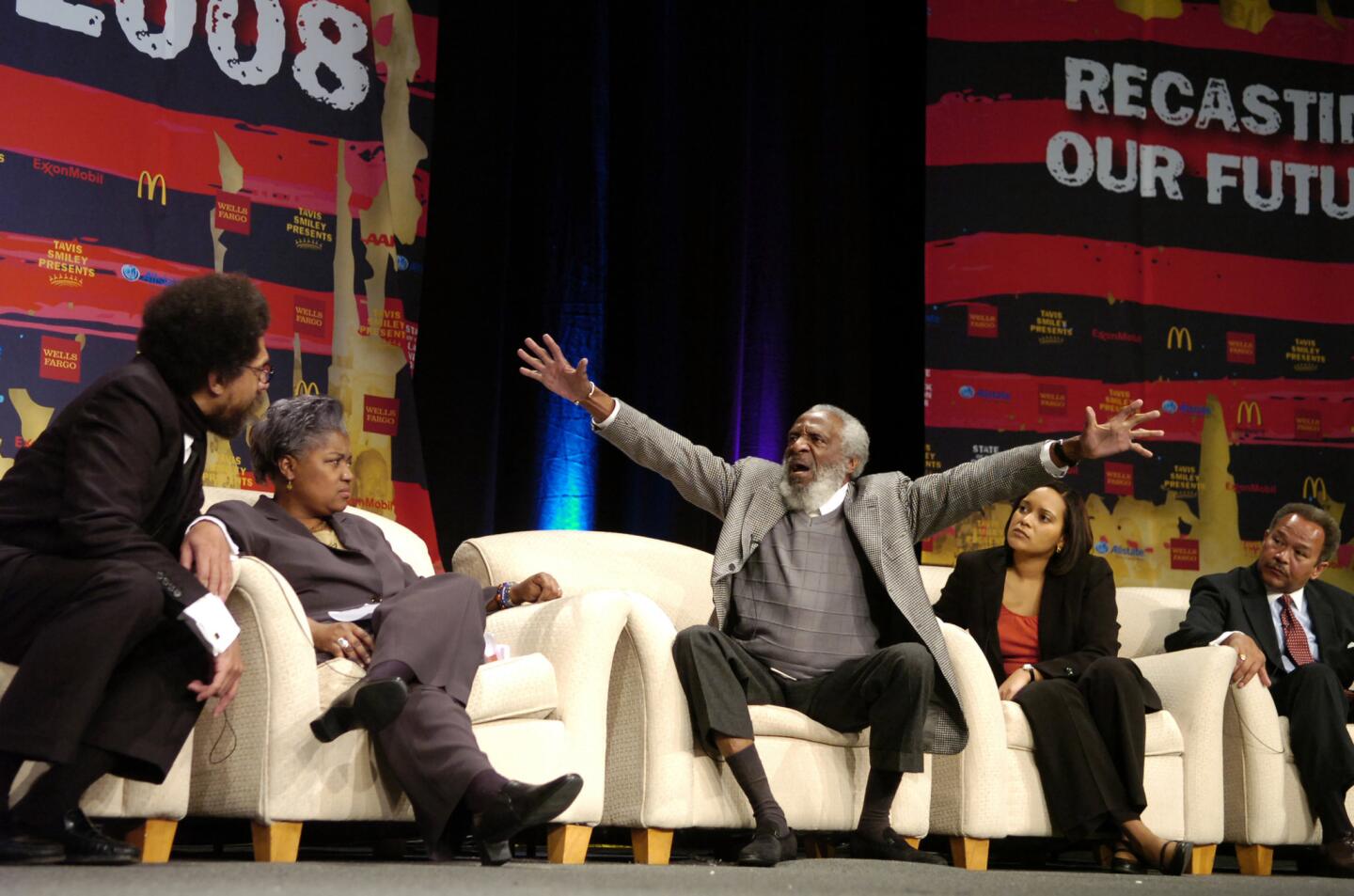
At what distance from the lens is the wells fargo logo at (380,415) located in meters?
5.02

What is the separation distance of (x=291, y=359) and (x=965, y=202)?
8.44 feet

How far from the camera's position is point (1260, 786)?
407 cm

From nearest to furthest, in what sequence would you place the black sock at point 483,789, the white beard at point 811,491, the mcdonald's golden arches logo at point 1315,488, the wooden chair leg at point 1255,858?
the black sock at point 483,789
the white beard at point 811,491
the wooden chair leg at point 1255,858
the mcdonald's golden arches logo at point 1315,488

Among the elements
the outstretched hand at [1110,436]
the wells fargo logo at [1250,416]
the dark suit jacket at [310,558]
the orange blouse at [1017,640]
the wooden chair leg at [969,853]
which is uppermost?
the wells fargo logo at [1250,416]

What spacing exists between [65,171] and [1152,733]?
11.0 ft

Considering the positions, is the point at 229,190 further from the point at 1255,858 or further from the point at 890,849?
the point at 1255,858

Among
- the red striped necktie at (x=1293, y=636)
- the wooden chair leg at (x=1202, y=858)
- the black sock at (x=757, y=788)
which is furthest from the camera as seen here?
the red striped necktie at (x=1293, y=636)

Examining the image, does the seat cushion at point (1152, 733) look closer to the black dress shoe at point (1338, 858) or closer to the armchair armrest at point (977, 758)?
the armchair armrest at point (977, 758)

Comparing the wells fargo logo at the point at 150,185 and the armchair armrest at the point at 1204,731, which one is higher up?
the wells fargo logo at the point at 150,185

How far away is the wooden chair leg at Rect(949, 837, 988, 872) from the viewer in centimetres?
365

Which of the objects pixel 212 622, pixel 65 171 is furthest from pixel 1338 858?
pixel 65 171

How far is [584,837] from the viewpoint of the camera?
3227 millimetres

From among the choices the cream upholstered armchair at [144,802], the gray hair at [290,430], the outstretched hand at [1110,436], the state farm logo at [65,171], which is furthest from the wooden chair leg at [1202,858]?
the state farm logo at [65,171]

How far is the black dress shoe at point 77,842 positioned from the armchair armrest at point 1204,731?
2643 millimetres
